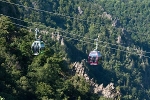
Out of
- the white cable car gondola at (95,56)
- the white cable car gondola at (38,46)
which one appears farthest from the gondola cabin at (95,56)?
the white cable car gondola at (38,46)

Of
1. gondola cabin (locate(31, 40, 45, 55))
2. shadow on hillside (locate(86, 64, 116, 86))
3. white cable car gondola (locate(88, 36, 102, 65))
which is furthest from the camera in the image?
shadow on hillside (locate(86, 64, 116, 86))

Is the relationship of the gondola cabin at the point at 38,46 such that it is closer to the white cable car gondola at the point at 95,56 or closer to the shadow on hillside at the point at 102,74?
the white cable car gondola at the point at 95,56

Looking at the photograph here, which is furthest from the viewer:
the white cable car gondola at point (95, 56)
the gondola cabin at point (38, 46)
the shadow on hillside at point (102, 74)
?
the shadow on hillside at point (102, 74)

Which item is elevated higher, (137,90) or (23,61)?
(23,61)

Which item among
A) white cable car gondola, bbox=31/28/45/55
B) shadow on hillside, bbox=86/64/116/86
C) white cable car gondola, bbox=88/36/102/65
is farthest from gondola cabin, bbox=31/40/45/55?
shadow on hillside, bbox=86/64/116/86

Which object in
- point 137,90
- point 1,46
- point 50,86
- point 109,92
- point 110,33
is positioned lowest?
point 137,90

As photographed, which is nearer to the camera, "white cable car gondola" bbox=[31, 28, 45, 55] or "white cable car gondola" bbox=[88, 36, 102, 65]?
"white cable car gondola" bbox=[31, 28, 45, 55]

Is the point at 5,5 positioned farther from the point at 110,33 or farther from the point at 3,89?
the point at 110,33

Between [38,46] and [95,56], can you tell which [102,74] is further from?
[38,46]

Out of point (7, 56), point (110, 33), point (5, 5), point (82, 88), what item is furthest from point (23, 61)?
point (110, 33)

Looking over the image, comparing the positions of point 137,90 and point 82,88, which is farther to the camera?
point 137,90

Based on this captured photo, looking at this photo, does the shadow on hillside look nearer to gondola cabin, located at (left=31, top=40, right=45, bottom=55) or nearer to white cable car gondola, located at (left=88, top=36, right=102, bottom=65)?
white cable car gondola, located at (left=88, top=36, right=102, bottom=65)
